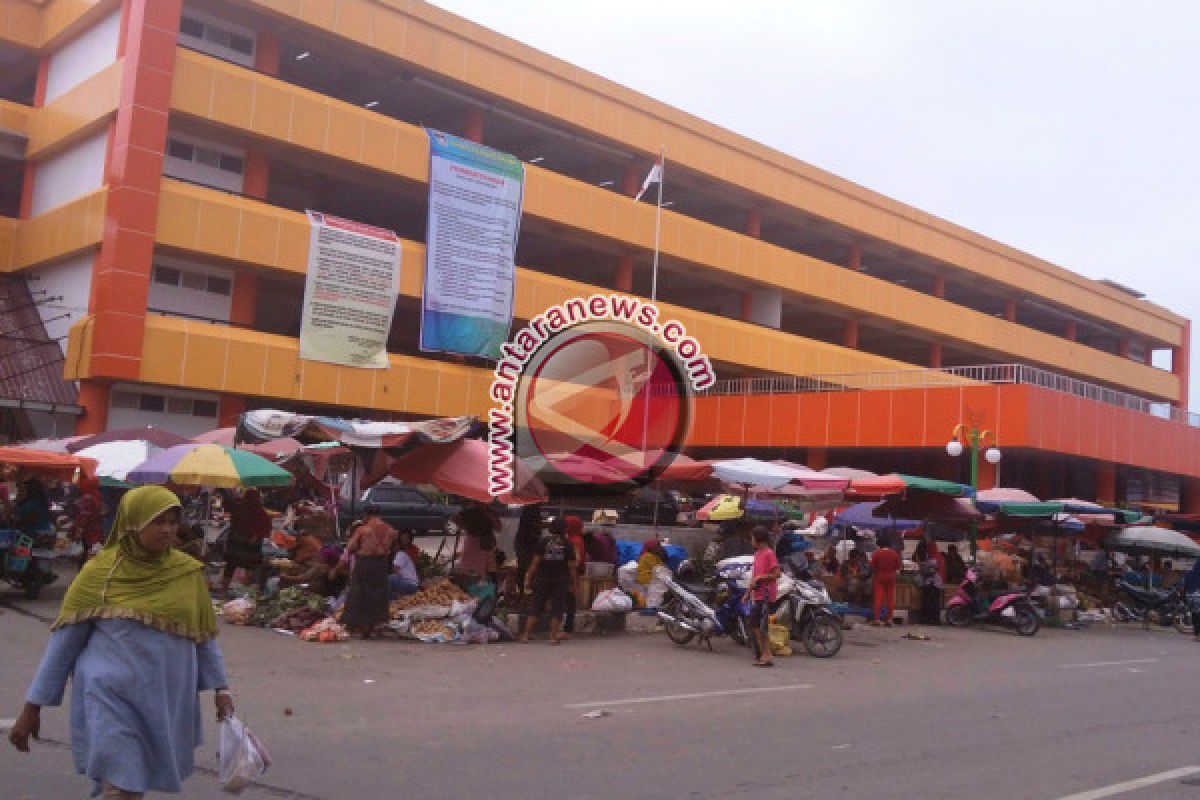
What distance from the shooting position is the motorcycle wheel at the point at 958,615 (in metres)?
20.9

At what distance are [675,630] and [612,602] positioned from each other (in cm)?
142

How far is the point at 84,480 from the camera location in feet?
55.3

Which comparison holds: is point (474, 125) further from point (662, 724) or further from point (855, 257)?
point (662, 724)

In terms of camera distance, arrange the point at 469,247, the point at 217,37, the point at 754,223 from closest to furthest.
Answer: the point at 217,37
the point at 469,247
the point at 754,223

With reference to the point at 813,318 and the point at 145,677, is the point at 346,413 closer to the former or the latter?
the point at 813,318

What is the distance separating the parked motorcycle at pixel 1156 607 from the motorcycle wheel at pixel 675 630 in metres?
13.2

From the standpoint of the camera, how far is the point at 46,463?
14.9m

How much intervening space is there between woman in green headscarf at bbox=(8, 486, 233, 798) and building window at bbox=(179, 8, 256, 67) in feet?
94.3

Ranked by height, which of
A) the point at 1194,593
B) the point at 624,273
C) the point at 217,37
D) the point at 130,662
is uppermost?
the point at 217,37

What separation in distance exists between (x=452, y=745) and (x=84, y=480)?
1169cm

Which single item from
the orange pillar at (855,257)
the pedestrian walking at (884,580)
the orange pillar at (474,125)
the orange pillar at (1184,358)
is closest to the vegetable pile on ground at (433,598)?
the pedestrian walking at (884,580)

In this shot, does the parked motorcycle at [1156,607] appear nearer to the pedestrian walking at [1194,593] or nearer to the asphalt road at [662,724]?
the pedestrian walking at [1194,593]

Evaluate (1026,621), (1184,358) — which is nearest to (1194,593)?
(1026,621)

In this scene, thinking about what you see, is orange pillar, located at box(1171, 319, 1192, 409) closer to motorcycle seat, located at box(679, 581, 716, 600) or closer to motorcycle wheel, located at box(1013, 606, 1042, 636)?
motorcycle wheel, located at box(1013, 606, 1042, 636)
